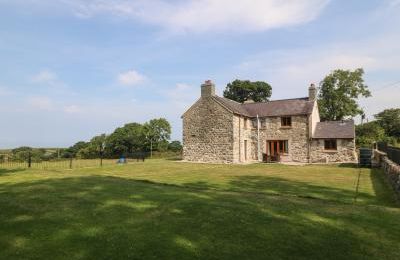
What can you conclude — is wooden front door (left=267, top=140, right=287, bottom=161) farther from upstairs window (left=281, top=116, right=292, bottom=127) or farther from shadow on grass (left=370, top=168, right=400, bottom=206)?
shadow on grass (left=370, top=168, right=400, bottom=206)

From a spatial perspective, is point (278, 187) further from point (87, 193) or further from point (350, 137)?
point (350, 137)

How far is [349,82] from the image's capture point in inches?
1938

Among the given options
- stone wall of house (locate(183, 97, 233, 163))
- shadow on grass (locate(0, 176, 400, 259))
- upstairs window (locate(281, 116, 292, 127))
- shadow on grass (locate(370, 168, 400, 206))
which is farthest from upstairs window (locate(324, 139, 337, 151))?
shadow on grass (locate(0, 176, 400, 259))

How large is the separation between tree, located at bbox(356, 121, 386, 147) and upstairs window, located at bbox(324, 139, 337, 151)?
555 inches

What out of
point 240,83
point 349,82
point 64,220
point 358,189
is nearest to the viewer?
point 64,220

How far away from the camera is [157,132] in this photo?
4506 centimetres

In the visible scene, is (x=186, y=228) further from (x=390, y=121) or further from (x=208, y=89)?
(x=390, y=121)

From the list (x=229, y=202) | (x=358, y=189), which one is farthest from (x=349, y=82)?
(x=229, y=202)

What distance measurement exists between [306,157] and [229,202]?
2514 cm

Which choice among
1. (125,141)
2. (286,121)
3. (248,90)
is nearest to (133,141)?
(125,141)

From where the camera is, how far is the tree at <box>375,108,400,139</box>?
6156 cm

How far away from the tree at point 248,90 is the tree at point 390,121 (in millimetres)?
24657

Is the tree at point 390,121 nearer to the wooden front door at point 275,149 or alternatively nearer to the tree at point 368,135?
the tree at point 368,135

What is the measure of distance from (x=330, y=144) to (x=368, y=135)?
19742mm
